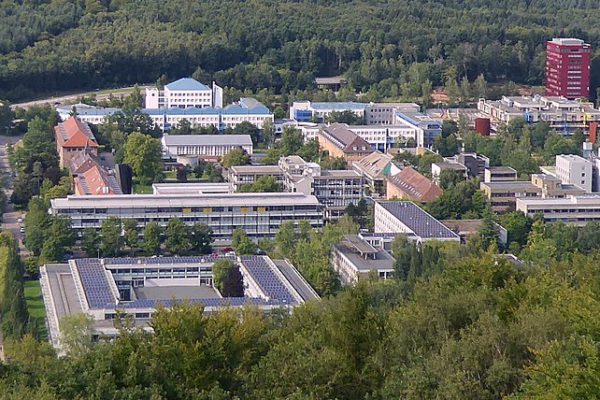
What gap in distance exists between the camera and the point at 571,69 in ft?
56.3

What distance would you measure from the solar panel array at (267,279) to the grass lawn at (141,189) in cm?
284

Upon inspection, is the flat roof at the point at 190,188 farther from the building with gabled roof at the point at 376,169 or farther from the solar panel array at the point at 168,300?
the solar panel array at the point at 168,300

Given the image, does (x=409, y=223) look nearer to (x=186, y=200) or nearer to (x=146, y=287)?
(x=186, y=200)

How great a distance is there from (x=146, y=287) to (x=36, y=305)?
2.94 feet

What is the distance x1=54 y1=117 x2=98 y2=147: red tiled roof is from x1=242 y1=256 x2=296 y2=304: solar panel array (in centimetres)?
392

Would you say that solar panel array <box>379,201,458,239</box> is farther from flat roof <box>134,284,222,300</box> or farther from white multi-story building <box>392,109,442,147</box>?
white multi-story building <box>392,109,442,147</box>

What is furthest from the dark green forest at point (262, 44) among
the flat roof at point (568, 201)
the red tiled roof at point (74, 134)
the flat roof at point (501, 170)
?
the flat roof at point (568, 201)

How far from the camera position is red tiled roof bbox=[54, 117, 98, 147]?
13.1 meters

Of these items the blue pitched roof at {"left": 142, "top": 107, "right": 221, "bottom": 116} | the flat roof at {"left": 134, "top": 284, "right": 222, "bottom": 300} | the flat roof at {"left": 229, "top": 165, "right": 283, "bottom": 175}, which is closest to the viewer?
the flat roof at {"left": 134, "top": 284, "right": 222, "bottom": 300}

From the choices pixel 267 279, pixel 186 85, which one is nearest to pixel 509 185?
pixel 267 279

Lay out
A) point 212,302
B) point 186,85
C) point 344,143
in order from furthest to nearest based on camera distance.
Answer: point 186,85, point 344,143, point 212,302

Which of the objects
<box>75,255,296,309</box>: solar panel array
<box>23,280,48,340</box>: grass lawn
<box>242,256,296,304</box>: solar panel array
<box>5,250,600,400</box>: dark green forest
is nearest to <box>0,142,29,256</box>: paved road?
<box>23,280,48,340</box>: grass lawn

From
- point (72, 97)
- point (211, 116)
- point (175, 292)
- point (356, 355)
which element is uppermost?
point (356, 355)

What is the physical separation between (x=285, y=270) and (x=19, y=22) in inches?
435
